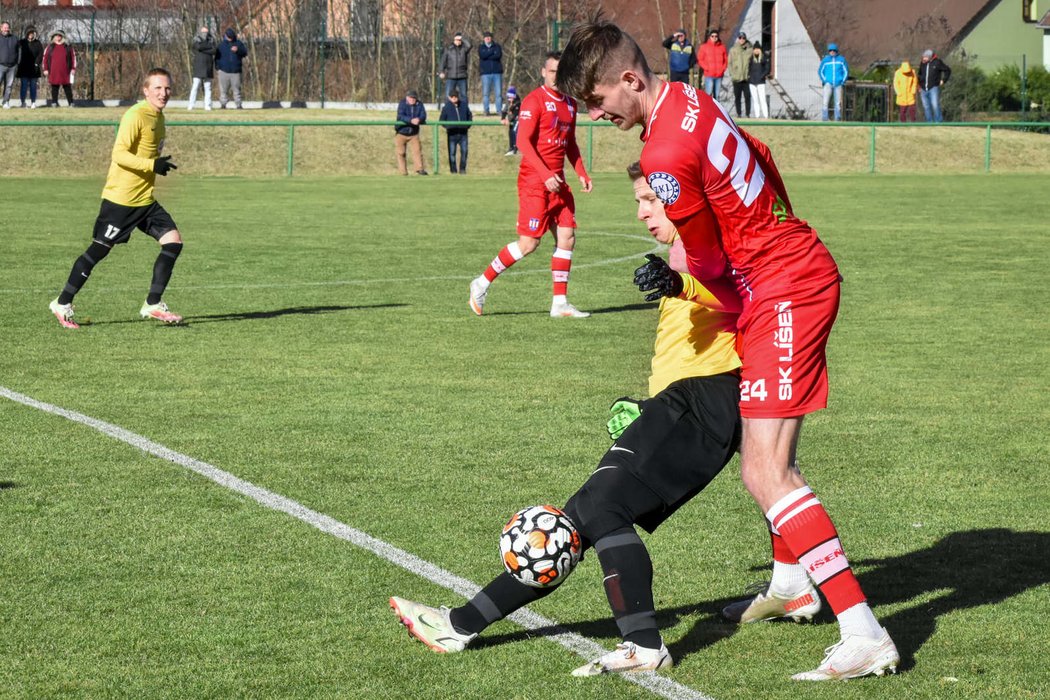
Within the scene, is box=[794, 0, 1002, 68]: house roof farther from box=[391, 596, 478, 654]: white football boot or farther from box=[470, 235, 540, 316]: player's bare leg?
box=[391, 596, 478, 654]: white football boot

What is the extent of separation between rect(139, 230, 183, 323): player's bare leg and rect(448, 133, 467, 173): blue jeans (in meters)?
25.0

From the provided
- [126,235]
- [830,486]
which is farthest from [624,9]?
[830,486]

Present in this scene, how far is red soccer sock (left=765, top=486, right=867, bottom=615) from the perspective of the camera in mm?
4688

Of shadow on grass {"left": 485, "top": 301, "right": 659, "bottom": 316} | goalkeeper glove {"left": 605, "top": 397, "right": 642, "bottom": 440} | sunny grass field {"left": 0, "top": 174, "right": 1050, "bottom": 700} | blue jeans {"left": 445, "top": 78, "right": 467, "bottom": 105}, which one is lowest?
sunny grass field {"left": 0, "top": 174, "right": 1050, "bottom": 700}

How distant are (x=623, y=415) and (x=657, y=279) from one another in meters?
0.60

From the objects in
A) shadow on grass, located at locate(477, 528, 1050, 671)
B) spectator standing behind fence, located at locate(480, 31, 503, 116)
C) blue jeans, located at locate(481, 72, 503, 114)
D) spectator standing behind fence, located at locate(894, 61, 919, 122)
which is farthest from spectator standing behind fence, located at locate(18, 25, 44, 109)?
shadow on grass, located at locate(477, 528, 1050, 671)

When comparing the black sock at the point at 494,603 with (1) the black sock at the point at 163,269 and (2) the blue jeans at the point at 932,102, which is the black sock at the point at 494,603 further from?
(2) the blue jeans at the point at 932,102

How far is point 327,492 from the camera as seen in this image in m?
7.18

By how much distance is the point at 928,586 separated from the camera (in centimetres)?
575

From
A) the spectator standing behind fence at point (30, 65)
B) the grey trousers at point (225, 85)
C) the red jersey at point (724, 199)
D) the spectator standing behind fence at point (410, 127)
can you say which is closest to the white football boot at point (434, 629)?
the red jersey at point (724, 199)

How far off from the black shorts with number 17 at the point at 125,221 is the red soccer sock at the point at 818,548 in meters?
8.91

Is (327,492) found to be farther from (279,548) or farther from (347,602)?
(347,602)

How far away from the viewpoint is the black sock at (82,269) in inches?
506

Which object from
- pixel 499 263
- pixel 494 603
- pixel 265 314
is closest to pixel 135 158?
pixel 265 314
